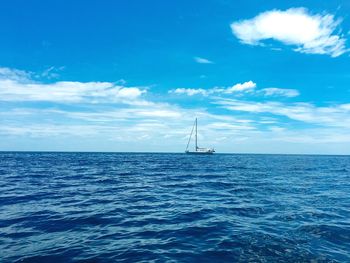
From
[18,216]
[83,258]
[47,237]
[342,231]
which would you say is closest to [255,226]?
[342,231]

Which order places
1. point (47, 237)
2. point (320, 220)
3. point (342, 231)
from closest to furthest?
→ point (47, 237), point (342, 231), point (320, 220)

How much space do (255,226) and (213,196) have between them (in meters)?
9.71

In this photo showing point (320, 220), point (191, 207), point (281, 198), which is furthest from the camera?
point (281, 198)

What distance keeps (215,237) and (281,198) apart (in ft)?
42.1

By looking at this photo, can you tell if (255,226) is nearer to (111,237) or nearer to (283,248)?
(283,248)

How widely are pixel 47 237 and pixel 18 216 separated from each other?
5.10 m

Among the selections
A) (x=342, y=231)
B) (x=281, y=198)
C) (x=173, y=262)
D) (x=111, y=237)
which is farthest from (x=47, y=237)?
(x=281, y=198)

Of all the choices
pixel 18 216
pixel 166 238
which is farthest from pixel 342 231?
pixel 18 216

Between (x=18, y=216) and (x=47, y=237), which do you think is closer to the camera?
(x=47, y=237)

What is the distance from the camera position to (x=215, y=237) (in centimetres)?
1345

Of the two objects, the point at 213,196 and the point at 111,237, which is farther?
the point at 213,196

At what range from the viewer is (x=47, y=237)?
13.3m

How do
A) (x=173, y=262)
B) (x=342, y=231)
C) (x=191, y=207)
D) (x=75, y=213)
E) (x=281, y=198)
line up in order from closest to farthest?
(x=173, y=262), (x=342, y=231), (x=75, y=213), (x=191, y=207), (x=281, y=198)

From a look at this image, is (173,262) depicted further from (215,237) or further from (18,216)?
(18,216)
